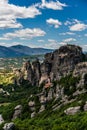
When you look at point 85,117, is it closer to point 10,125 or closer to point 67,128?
point 67,128

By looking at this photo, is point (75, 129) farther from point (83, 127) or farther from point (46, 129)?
point (46, 129)

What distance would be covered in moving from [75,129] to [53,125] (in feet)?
84.3

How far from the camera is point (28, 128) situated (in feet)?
632

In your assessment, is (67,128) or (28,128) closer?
(67,128)

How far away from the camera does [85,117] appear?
19162 cm

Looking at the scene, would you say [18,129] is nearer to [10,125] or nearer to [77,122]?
[10,125]

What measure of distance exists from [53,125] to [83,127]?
25.3 m

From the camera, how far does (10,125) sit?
172 m

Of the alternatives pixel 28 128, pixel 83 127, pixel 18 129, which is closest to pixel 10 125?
pixel 18 129

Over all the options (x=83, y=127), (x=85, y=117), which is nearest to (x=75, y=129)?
(x=83, y=127)

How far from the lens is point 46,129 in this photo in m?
192

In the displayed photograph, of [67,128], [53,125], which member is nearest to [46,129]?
[53,125]

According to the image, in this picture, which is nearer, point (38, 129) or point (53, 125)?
point (38, 129)

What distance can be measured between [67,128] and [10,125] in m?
29.8
